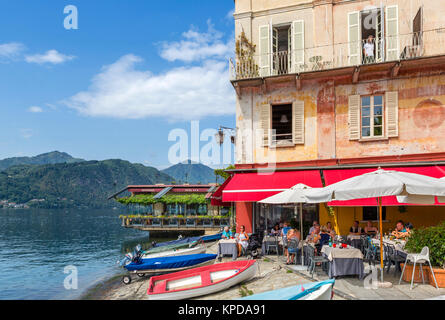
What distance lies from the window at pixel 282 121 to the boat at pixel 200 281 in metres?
8.36

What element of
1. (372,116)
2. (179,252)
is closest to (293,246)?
(372,116)

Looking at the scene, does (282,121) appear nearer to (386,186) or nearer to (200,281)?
(386,186)

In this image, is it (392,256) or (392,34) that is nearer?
(392,256)

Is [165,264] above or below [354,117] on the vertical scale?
below

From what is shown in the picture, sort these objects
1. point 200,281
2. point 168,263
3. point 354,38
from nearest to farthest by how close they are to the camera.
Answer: point 200,281
point 168,263
point 354,38

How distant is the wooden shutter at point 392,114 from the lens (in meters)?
15.2

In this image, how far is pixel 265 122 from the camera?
16.9m

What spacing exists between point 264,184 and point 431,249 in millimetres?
8414

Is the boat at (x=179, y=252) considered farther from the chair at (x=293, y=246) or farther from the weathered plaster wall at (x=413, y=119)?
the weathered plaster wall at (x=413, y=119)

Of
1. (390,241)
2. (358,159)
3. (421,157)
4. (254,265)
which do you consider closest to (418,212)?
(421,157)

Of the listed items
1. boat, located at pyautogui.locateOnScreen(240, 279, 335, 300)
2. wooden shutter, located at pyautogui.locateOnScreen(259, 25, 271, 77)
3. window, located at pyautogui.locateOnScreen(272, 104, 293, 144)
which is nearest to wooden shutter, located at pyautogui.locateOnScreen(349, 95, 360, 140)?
window, located at pyautogui.locateOnScreen(272, 104, 293, 144)

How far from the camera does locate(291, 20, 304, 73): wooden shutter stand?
648 inches

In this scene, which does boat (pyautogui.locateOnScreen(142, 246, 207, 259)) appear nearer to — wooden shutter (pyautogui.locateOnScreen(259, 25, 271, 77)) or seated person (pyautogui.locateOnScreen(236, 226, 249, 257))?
seated person (pyautogui.locateOnScreen(236, 226, 249, 257))

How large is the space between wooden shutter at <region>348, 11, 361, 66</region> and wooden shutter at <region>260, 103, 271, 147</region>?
181 inches
